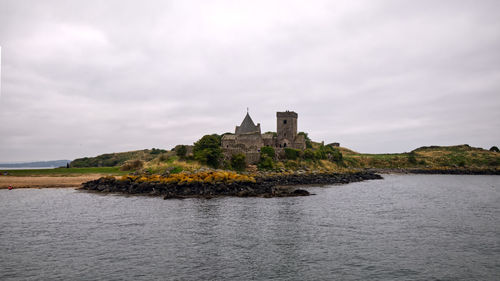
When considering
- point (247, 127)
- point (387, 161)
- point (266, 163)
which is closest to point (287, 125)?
point (247, 127)

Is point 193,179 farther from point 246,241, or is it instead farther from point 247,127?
point 247,127

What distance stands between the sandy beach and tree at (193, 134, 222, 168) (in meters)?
19.4

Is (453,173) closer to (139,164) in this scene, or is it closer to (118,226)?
(139,164)

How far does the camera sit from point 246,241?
19.9 metres

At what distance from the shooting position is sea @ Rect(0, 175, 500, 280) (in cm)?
1485

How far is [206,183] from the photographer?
4266cm

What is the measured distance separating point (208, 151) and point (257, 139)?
54.8 ft

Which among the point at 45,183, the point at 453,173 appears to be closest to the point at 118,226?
the point at 45,183

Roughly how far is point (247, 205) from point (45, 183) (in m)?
34.6

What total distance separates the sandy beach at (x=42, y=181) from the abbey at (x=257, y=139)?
26.5 m

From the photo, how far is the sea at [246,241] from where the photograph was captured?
48.7 feet

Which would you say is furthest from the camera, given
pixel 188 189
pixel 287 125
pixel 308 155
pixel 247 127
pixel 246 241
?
pixel 287 125

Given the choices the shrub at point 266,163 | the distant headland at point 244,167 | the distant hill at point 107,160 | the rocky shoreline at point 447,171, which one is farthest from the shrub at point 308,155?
the distant hill at point 107,160

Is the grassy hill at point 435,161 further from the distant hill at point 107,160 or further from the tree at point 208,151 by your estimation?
the distant hill at point 107,160
